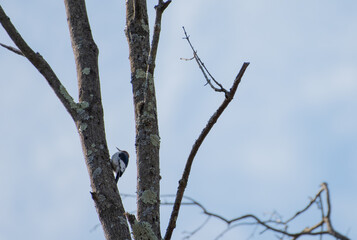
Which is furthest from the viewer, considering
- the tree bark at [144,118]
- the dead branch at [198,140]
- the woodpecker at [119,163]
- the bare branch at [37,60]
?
the woodpecker at [119,163]

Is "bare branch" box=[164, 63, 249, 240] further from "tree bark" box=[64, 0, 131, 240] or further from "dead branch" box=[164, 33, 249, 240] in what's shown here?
"tree bark" box=[64, 0, 131, 240]

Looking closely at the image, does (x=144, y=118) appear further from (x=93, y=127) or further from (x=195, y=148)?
(x=195, y=148)

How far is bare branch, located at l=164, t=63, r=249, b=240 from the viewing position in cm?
316

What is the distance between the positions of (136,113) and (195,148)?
2.34 feet

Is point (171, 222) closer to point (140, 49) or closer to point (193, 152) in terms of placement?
point (193, 152)

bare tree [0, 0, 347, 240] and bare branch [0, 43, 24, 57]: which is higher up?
bare branch [0, 43, 24, 57]

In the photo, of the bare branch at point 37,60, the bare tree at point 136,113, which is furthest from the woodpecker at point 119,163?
the bare branch at point 37,60

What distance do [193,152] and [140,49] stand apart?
1.13 meters

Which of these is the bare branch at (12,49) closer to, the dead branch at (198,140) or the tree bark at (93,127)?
the tree bark at (93,127)

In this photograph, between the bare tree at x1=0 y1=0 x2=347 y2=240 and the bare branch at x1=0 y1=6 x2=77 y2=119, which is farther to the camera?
the bare branch at x1=0 y1=6 x2=77 y2=119

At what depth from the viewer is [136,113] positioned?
3.87m

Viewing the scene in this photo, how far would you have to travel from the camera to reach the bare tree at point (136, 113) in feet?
11.1

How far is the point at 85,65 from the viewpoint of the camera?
3918mm

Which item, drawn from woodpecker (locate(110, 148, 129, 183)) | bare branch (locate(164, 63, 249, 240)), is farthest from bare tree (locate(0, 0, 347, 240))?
woodpecker (locate(110, 148, 129, 183))
